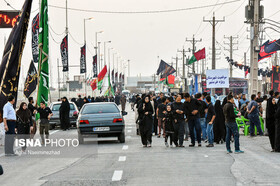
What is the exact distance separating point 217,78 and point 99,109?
18.4 meters

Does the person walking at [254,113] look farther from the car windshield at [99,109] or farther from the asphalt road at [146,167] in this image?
the car windshield at [99,109]

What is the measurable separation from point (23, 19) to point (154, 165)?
14.8 ft

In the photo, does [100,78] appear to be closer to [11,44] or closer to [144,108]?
[144,108]

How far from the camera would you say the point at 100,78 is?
6700cm

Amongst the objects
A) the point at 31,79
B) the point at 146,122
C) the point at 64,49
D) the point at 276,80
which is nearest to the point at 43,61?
the point at 146,122

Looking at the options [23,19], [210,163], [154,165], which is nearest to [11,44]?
[23,19]

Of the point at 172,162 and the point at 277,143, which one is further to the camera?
the point at 277,143

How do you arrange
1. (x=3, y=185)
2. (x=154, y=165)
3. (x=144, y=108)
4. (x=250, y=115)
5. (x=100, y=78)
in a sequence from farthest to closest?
(x=100, y=78) < (x=250, y=115) < (x=144, y=108) < (x=154, y=165) < (x=3, y=185)

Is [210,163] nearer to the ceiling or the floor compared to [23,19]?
nearer to the floor

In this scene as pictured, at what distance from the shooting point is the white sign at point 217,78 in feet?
123

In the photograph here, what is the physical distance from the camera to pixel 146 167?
12.5 metres

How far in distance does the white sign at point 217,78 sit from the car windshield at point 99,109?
17.6m

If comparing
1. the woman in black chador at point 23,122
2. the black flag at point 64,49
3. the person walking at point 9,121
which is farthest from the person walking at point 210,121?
the black flag at point 64,49

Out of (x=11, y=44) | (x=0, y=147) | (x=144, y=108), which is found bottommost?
(x=0, y=147)
